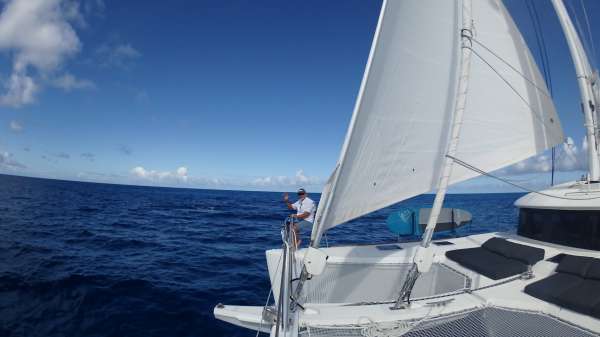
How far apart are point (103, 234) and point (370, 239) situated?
A: 49.1 feet

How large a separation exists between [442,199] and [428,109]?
1.74m

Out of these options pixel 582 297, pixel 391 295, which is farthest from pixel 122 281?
pixel 582 297

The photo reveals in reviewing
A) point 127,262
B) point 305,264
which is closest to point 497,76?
point 305,264

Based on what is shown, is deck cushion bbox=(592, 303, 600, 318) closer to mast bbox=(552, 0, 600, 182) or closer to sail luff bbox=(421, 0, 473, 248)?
sail luff bbox=(421, 0, 473, 248)

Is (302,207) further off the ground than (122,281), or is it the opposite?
(302,207)

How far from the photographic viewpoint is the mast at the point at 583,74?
6820mm

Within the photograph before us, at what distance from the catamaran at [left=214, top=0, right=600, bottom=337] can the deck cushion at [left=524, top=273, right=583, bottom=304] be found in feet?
0.05

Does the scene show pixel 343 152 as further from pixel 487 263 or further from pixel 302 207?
pixel 302 207

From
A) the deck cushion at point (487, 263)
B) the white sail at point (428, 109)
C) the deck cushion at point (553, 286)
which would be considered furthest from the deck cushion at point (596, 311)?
the white sail at point (428, 109)

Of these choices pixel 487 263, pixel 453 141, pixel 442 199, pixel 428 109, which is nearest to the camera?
pixel 442 199

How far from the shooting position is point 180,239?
50.2 ft

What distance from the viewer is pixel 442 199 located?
3639 millimetres

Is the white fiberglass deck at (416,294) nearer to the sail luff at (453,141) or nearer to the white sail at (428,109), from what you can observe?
the sail luff at (453,141)

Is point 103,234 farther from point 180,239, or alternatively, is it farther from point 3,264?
point 3,264
